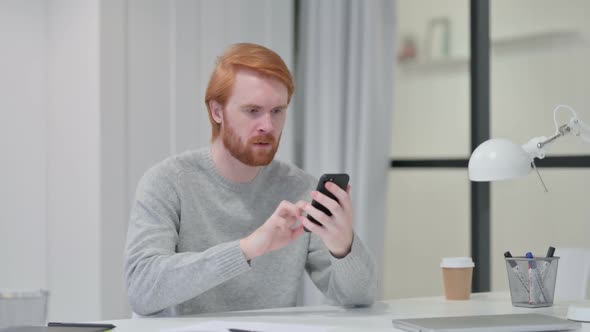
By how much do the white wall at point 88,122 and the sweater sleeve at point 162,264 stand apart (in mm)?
1125

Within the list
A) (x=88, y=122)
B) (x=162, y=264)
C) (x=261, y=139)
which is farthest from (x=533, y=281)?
(x=88, y=122)

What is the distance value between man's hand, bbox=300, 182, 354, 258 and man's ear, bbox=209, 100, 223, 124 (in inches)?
19.7

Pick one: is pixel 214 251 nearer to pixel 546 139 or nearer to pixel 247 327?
pixel 247 327

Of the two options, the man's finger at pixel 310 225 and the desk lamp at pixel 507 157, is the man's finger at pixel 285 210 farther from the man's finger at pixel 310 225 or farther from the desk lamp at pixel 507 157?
the desk lamp at pixel 507 157

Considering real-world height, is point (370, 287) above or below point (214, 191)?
below

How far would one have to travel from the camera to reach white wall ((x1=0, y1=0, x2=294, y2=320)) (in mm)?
3119

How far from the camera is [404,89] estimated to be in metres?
3.78

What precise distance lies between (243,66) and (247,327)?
78 centimetres

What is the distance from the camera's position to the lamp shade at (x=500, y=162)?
1883mm

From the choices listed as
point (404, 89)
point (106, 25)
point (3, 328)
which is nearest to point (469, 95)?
point (404, 89)

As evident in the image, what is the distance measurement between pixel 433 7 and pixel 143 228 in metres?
2.10

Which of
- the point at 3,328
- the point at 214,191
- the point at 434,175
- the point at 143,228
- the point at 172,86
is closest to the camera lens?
the point at 3,328

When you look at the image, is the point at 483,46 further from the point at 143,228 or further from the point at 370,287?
→ the point at 143,228

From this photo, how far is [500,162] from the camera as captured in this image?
6.19 ft
